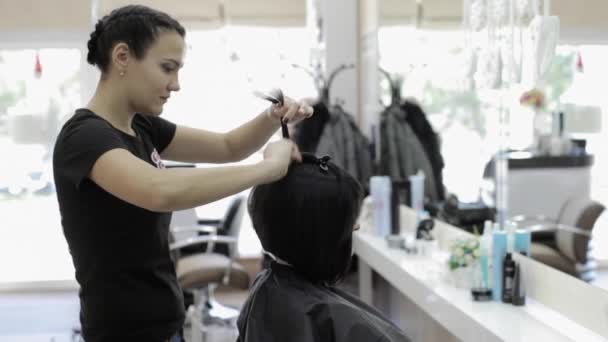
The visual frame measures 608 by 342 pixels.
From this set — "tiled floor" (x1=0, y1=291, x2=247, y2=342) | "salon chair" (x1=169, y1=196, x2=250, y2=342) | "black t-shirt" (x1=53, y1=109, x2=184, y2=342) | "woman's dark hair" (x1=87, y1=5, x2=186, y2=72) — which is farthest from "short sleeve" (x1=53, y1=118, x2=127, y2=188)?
"tiled floor" (x1=0, y1=291, x2=247, y2=342)

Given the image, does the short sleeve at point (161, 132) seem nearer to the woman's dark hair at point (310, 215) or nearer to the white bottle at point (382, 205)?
the woman's dark hair at point (310, 215)

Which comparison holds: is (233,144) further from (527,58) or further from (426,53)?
(426,53)

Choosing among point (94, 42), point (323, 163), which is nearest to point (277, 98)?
point (323, 163)

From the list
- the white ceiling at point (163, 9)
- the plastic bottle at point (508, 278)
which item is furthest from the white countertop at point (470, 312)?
the white ceiling at point (163, 9)

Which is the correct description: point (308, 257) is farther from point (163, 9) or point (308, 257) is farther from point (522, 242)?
point (163, 9)

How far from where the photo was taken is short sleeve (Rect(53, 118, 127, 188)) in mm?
1398

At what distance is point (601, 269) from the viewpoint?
6.32 feet

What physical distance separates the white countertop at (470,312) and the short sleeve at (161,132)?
915mm

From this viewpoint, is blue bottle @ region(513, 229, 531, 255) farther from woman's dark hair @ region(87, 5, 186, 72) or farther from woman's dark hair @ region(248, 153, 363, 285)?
woman's dark hair @ region(87, 5, 186, 72)

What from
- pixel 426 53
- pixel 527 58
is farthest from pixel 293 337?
pixel 426 53

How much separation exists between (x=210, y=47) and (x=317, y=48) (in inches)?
34.6

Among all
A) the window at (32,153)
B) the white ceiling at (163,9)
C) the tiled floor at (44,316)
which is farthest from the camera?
the window at (32,153)

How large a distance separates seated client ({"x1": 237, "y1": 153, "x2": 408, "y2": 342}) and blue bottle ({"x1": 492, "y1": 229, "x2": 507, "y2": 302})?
92cm

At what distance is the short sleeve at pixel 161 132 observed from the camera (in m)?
1.78
